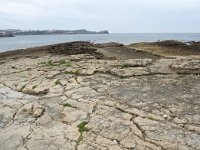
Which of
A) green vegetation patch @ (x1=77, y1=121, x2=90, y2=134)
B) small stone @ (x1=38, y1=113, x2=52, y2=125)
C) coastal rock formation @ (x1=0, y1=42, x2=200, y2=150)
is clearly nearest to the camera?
coastal rock formation @ (x1=0, y1=42, x2=200, y2=150)

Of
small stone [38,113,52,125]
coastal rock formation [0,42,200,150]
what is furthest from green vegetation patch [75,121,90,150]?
small stone [38,113,52,125]

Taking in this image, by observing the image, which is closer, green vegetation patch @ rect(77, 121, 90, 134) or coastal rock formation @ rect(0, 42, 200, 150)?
coastal rock formation @ rect(0, 42, 200, 150)

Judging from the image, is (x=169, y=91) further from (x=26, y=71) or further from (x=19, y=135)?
(x=26, y=71)

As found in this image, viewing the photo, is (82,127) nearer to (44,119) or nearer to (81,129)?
(81,129)

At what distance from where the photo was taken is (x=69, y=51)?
19.2 m

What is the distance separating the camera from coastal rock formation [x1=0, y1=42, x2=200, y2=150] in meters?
8.32

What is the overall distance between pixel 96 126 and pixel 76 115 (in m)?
0.90

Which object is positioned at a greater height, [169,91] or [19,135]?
[169,91]

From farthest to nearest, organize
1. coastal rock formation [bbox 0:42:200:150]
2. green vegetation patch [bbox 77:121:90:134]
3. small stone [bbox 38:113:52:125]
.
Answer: small stone [bbox 38:113:52:125], green vegetation patch [bbox 77:121:90:134], coastal rock formation [bbox 0:42:200:150]

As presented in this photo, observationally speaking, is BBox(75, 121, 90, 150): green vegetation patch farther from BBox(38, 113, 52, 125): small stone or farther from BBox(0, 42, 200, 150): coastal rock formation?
BBox(38, 113, 52, 125): small stone

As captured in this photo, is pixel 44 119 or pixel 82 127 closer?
pixel 82 127

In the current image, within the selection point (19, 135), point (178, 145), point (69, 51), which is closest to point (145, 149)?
point (178, 145)

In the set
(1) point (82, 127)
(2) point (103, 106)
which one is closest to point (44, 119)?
(1) point (82, 127)

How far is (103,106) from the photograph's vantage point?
9961 mm
